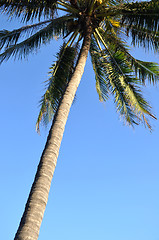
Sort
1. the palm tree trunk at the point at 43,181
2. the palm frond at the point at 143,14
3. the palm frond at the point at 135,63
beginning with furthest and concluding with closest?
the palm frond at the point at 135,63, the palm frond at the point at 143,14, the palm tree trunk at the point at 43,181

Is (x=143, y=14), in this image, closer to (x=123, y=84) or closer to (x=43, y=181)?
(x=123, y=84)

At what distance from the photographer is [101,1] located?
8.11 meters

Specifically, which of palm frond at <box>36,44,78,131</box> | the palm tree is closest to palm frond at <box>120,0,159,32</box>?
the palm tree

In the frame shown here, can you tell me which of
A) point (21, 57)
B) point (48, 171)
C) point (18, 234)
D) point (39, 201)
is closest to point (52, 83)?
point (21, 57)

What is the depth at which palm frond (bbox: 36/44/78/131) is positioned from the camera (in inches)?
356

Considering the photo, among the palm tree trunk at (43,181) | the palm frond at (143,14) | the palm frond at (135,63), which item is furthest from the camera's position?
the palm frond at (135,63)

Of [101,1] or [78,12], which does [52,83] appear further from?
[101,1]

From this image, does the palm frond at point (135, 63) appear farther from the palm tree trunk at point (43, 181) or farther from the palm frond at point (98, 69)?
the palm tree trunk at point (43, 181)

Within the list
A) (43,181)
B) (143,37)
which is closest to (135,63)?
(143,37)

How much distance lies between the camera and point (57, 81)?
29.9ft

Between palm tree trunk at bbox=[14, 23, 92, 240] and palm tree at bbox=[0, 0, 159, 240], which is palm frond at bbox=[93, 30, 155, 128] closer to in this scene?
palm tree at bbox=[0, 0, 159, 240]

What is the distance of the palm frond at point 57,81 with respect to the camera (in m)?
9.04

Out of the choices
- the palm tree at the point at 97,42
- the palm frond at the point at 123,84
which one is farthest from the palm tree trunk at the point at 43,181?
the palm frond at the point at 123,84

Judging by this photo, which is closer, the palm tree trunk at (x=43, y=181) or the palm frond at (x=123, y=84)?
the palm tree trunk at (x=43, y=181)
